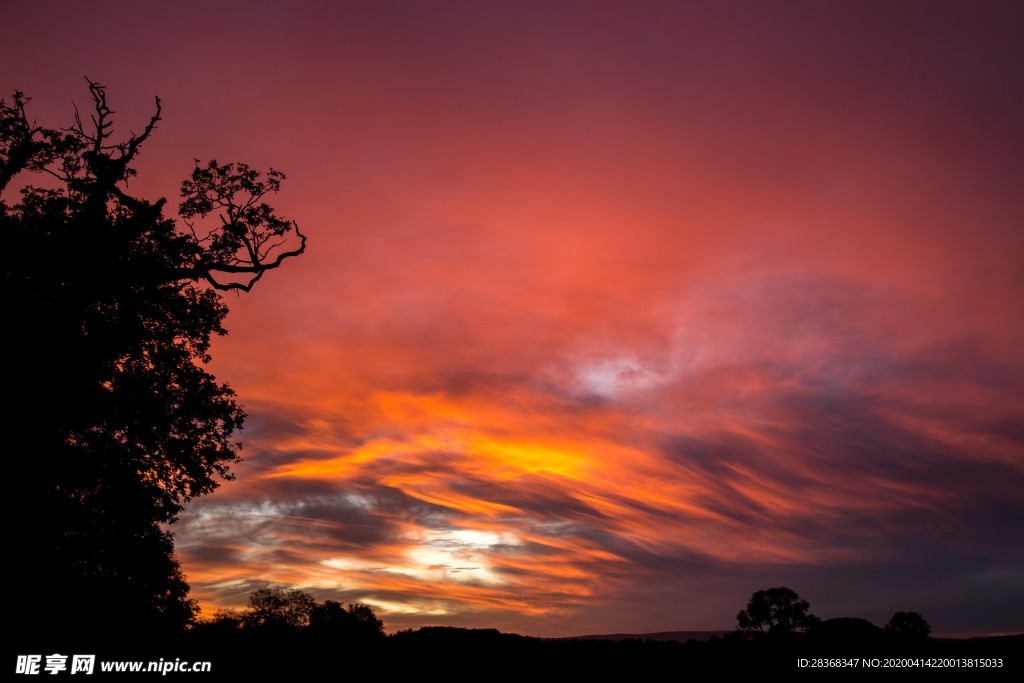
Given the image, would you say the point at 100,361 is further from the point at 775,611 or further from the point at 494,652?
the point at 775,611

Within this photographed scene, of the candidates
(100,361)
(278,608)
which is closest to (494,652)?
(100,361)

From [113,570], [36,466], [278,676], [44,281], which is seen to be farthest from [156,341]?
[278,676]

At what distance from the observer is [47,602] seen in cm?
2509

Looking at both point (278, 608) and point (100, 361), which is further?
point (278, 608)

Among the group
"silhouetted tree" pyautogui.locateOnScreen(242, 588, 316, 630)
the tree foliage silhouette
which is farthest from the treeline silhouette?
"silhouetted tree" pyautogui.locateOnScreen(242, 588, 316, 630)

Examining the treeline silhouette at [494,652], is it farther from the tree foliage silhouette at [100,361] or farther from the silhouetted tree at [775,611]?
the silhouetted tree at [775,611]

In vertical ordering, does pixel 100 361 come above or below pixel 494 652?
above

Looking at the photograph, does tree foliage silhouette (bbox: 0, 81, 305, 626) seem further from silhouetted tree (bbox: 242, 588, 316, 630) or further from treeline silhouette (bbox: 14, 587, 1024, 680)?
silhouetted tree (bbox: 242, 588, 316, 630)

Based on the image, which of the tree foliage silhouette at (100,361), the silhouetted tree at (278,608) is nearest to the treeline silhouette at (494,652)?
the tree foliage silhouette at (100,361)

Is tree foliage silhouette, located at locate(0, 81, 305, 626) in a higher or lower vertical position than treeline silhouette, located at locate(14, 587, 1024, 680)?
higher

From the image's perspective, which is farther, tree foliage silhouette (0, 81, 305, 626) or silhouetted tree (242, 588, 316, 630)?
silhouetted tree (242, 588, 316, 630)

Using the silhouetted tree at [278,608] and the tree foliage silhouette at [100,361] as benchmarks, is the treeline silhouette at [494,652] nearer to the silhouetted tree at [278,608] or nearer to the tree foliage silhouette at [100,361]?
the tree foliage silhouette at [100,361]

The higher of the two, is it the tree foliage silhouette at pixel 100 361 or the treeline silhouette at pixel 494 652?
the tree foliage silhouette at pixel 100 361

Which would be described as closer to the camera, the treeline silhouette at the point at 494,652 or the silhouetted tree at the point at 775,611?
the treeline silhouette at the point at 494,652
